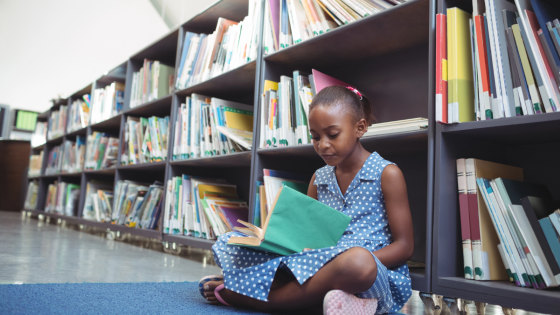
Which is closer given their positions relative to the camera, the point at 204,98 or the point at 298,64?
the point at 298,64

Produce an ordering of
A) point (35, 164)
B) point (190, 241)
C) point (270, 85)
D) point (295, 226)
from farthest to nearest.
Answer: point (35, 164) < point (190, 241) < point (270, 85) < point (295, 226)

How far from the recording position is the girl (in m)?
0.96

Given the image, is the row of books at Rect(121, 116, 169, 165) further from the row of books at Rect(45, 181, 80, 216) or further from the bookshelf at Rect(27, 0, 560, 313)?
the row of books at Rect(45, 181, 80, 216)

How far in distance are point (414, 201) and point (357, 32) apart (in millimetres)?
666

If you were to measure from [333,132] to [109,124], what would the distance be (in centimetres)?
304

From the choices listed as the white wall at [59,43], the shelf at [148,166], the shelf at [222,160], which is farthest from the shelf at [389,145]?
the white wall at [59,43]

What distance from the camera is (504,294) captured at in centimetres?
100

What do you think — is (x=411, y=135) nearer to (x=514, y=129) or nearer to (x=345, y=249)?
(x=514, y=129)

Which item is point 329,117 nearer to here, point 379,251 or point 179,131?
point 379,251

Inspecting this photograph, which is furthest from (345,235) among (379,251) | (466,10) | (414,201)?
(466,10)

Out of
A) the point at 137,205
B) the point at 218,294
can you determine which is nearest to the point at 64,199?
the point at 137,205

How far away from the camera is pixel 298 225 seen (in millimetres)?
1052

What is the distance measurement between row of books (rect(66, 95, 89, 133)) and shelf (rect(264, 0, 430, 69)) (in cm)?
295

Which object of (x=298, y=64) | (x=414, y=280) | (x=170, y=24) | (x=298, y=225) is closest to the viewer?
(x=298, y=225)
